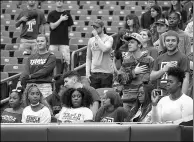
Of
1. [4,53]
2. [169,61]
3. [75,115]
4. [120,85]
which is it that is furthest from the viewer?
[4,53]

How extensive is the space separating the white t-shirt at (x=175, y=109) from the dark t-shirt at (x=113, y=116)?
1031mm

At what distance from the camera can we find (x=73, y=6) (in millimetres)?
17734

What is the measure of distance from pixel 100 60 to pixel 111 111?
8.23ft

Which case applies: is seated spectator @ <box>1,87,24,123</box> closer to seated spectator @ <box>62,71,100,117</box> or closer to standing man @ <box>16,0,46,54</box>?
seated spectator @ <box>62,71,100,117</box>

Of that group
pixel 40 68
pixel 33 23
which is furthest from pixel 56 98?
pixel 33 23

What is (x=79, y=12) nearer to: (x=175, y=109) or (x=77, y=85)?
(x=77, y=85)

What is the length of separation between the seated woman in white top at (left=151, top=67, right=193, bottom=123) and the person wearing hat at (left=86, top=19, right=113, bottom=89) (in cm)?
327

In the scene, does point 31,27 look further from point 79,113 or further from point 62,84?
point 79,113

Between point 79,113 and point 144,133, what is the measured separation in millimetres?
2119

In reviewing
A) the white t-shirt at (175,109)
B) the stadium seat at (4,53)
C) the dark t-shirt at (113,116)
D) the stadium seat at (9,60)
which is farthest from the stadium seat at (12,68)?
the white t-shirt at (175,109)

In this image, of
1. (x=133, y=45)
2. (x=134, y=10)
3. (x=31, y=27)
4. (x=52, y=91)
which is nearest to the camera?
(x=133, y=45)

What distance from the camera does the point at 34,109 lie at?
8750 millimetres

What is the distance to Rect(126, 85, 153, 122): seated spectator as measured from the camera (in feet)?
27.1

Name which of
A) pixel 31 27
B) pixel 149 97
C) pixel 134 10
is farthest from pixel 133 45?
pixel 134 10
